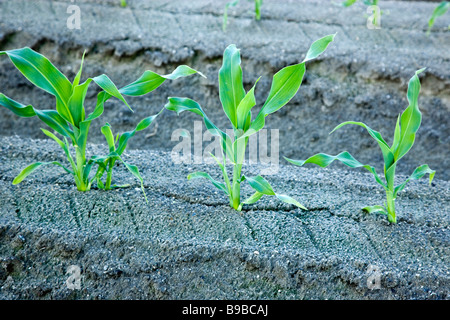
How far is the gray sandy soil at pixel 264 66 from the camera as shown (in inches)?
170

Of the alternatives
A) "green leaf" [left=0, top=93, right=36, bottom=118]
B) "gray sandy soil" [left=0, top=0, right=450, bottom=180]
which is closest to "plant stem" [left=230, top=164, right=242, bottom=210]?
"green leaf" [left=0, top=93, right=36, bottom=118]

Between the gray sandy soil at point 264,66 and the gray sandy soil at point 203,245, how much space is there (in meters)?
1.77

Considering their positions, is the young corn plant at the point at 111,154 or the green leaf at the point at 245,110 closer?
the green leaf at the point at 245,110

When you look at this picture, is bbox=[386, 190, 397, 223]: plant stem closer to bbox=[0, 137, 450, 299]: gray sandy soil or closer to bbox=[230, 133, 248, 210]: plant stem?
bbox=[0, 137, 450, 299]: gray sandy soil

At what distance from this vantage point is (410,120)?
2.25 meters

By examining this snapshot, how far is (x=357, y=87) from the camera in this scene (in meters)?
4.41

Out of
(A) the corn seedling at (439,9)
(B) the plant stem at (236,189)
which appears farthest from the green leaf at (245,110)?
(A) the corn seedling at (439,9)

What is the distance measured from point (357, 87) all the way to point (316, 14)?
1127mm

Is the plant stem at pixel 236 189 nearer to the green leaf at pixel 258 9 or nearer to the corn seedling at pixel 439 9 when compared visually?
the green leaf at pixel 258 9

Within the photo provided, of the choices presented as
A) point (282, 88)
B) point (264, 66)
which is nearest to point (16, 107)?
point (282, 88)

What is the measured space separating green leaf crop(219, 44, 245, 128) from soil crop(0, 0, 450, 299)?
1.67 ft

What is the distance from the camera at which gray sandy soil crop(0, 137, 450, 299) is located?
6.78 ft

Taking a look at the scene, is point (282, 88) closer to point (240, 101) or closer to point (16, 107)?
point (240, 101)

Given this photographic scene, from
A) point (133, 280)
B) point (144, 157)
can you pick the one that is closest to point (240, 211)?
point (133, 280)
